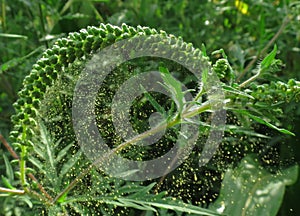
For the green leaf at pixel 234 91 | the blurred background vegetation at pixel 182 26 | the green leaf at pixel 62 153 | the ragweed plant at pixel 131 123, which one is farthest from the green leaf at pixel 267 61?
the blurred background vegetation at pixel 182 26

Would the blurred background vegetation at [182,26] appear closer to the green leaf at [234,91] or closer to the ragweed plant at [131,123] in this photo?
the ragweed plant at [131,123]

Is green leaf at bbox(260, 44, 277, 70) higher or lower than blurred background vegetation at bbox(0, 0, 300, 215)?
lower

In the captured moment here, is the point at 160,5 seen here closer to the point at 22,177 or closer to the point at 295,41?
the point at 295,41

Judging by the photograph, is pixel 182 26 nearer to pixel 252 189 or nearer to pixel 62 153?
pixel 252 189

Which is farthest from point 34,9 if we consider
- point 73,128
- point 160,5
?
point 73,128

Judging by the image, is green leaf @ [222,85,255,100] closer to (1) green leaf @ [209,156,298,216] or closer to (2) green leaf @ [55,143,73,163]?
(2) green leaf @ [55,143,73,163]

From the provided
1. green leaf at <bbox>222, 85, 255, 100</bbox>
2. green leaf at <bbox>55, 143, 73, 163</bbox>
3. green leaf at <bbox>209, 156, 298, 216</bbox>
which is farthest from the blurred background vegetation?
green leaf at <bbox>222, 85, 255, 100</bbox>

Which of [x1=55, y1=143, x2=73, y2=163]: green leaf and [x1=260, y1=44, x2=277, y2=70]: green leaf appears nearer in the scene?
[x1=260, y1=44, x2=277, y2=70]: green leaf
